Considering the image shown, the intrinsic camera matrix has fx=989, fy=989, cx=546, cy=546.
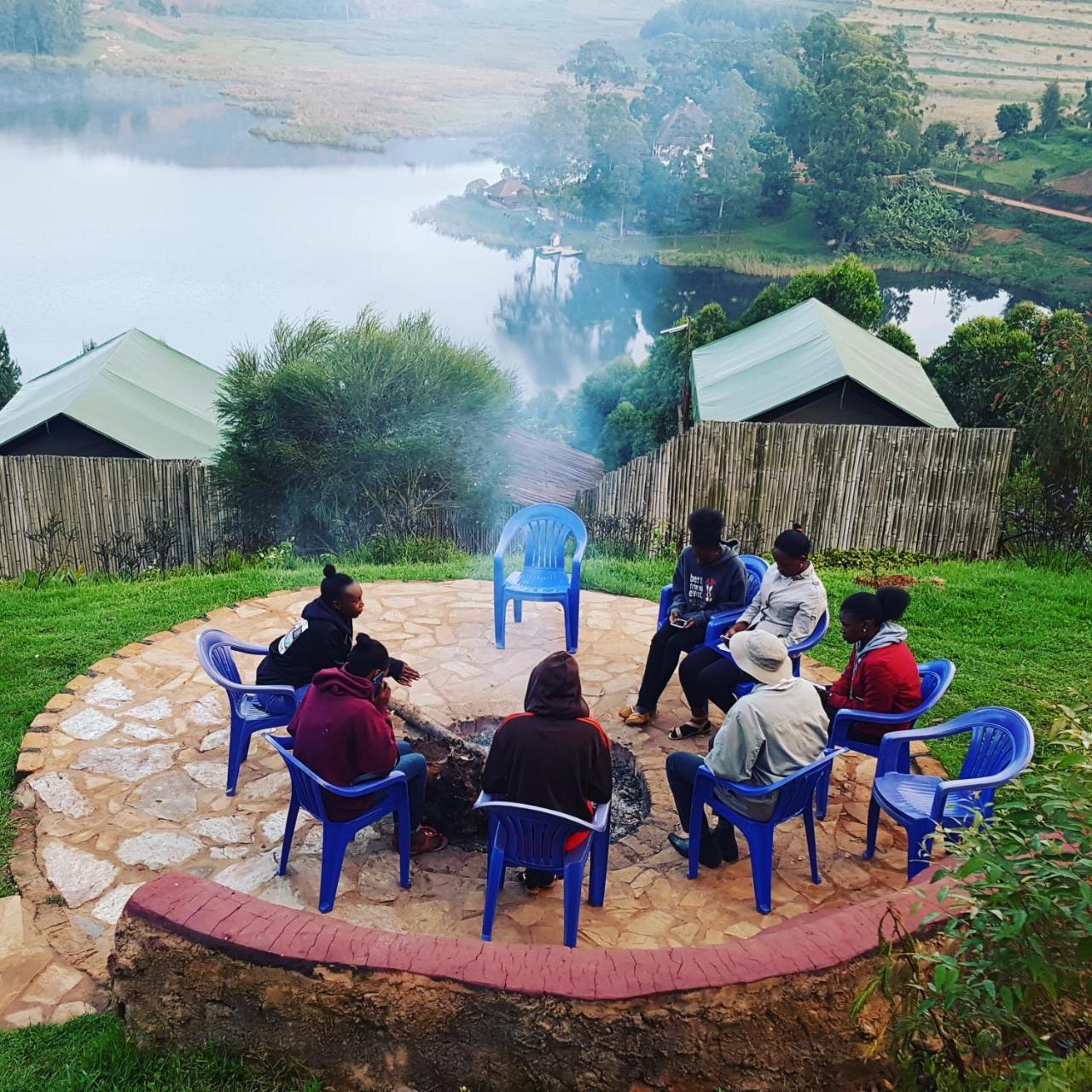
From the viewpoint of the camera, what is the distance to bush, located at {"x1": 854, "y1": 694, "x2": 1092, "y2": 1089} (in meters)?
2.72

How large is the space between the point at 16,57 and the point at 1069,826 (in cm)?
8169

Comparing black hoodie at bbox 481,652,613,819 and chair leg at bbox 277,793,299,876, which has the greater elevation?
black hoodie at bbox 481,652,613,819

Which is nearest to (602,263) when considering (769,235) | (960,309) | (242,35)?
(769,235)

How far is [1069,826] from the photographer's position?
2846mm

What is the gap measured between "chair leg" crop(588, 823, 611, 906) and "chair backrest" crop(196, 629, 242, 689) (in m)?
2.10

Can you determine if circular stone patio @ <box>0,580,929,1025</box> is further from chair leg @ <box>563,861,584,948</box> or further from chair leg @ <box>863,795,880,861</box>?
chair leg @ <box>563,861,584,948</box>

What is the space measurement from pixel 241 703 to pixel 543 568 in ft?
9.12

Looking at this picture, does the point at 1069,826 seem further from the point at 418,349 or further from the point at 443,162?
the point at 443,162

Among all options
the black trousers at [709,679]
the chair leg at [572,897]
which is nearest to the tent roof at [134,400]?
the black trousers at [709,679]

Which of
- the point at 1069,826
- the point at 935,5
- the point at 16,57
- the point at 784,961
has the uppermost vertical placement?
the point at 935,5

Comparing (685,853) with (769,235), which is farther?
(769,235)

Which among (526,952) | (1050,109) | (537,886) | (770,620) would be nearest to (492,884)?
(537,886)

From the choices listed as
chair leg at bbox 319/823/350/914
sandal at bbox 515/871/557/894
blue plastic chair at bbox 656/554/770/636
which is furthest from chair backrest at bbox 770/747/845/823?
chair leg at bbox 319/823/350/914

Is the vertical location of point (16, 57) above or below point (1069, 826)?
above
